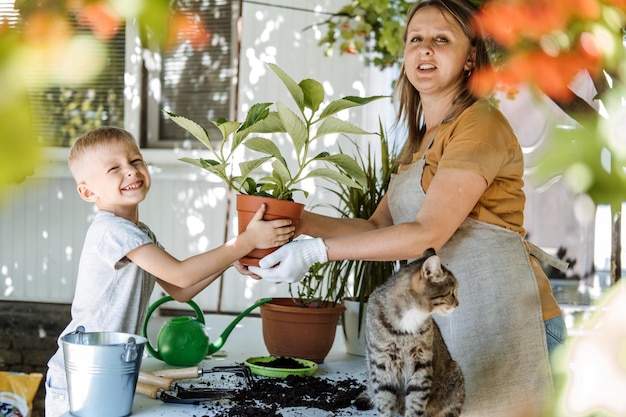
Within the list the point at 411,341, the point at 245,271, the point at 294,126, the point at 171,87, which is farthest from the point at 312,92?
the point at 171,87

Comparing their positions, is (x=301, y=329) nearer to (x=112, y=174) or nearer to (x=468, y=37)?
(x=112, y=174)

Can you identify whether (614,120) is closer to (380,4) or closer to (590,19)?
(590,19)

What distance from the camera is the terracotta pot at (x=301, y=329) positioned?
1.91 m

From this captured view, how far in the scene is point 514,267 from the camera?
1458mm

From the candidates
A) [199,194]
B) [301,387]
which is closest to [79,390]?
[301,387]

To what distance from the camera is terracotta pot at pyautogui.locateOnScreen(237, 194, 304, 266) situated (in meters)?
1.52

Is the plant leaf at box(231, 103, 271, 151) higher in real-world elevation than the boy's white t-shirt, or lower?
higher

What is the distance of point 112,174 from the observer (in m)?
1.71

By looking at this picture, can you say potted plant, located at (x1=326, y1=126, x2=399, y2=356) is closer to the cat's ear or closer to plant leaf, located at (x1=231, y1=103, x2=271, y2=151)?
plant leaf, located at (x1=231, y1=103, x2=271, y2=151)

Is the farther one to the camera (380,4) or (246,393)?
(380,4)

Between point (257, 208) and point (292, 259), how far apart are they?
0.15m

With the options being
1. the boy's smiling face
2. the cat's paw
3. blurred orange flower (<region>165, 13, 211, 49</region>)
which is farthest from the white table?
blurred orange flower (<region>165, 13, 211, 49</region>)

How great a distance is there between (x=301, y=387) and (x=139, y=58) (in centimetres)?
381

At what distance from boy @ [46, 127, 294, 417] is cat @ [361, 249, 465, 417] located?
0.48 metres
